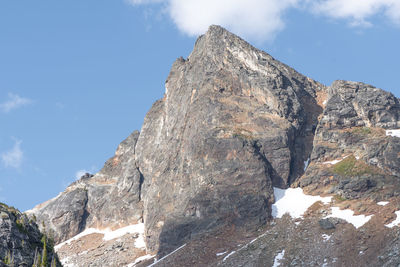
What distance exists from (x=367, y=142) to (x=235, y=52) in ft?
111

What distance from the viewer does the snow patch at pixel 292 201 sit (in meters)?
105

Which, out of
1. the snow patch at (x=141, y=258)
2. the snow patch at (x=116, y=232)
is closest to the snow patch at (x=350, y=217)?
the snow patch at (x=141, y=258)

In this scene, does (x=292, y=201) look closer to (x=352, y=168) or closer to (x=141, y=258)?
(x=352, y=168)

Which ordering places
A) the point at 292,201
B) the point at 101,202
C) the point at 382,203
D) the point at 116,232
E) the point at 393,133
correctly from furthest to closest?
the point at 101,202
the point at 116,232
the point at 393,133
the point at 292,201
the point at 382,203

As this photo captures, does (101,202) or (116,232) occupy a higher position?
(101,202)

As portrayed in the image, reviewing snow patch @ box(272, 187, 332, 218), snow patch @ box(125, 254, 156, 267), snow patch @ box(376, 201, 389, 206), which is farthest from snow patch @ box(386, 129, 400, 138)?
snow patch @ box(125, 254, 156, 267)

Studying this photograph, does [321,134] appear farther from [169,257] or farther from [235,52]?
[169,257]

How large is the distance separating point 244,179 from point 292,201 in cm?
903

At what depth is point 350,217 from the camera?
9744 cm

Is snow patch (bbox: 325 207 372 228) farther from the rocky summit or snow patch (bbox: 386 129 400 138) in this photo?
snow patch (bbox: 386 129 400 138)

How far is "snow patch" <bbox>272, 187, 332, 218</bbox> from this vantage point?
10475 cm

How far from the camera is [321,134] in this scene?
120 m


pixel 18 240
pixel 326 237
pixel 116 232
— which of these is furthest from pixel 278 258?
pixel 116 232

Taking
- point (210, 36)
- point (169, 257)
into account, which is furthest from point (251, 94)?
point (169, 257)
